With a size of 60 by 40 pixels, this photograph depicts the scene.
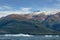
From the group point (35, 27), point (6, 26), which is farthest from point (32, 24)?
point (6, 26)

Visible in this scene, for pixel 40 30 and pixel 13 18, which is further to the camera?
pixel 13 18

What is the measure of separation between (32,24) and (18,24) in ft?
25.6

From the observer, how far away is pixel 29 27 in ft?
559

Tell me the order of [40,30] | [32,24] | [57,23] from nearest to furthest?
[40,30] → [32,24] → [57,23]

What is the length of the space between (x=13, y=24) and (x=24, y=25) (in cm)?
618

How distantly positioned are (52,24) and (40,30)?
27319mm

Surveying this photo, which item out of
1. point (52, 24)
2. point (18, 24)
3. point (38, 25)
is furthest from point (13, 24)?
point (52, 24)

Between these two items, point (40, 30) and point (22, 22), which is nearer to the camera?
point (40, 30)

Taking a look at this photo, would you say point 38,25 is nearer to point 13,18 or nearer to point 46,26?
point 46,26

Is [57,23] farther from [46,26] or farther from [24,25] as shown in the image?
[24,25]

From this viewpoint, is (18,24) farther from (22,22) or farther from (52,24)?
(52,24)

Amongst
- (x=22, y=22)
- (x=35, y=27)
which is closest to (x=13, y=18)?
(x=22, y=22)

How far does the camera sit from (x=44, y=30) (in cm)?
16450

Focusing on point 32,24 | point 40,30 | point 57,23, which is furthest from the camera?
point 57,23
